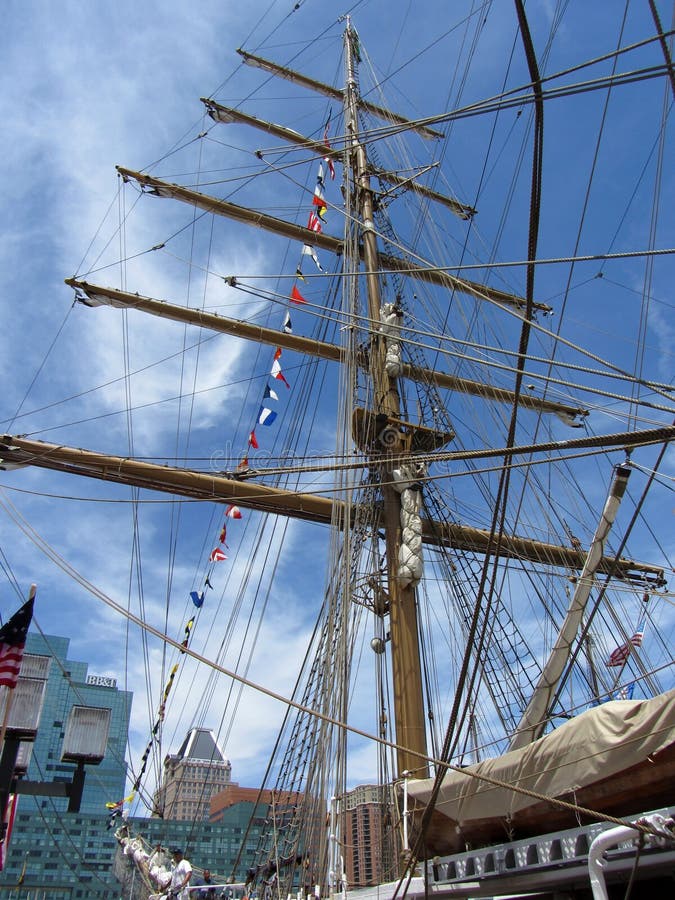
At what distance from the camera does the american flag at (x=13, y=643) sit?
4641mm

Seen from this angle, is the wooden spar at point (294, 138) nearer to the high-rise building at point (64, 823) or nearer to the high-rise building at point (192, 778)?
the high-rise building at point (192, 778)

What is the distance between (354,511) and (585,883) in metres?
6.59

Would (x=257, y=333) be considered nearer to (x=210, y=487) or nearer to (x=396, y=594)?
(x=210, y=487)

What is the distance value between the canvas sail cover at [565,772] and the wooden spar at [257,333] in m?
7.63

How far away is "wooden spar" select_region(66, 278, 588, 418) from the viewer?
1162cm

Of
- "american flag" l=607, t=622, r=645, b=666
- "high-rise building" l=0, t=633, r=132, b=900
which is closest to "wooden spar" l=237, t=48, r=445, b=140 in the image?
"american flag" l=607, t=622, r=645, b=666

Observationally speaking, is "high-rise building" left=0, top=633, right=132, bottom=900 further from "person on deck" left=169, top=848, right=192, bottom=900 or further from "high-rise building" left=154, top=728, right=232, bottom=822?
"person on deck" left=169, top=848, right=192, bottom=900

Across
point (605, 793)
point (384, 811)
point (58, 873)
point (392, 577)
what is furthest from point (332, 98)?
point (58, 873)

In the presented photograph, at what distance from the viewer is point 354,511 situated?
1022cm

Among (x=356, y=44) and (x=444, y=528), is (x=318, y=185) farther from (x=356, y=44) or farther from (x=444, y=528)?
(x=444, y=528)

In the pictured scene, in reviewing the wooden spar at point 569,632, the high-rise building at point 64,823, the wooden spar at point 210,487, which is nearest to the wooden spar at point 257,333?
the wooden spar at point 210,487

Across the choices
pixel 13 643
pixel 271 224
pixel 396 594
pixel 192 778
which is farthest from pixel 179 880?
pixel 192 778

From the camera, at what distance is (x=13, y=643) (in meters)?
4.89

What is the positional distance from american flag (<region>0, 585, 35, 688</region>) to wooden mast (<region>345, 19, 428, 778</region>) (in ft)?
10.1
